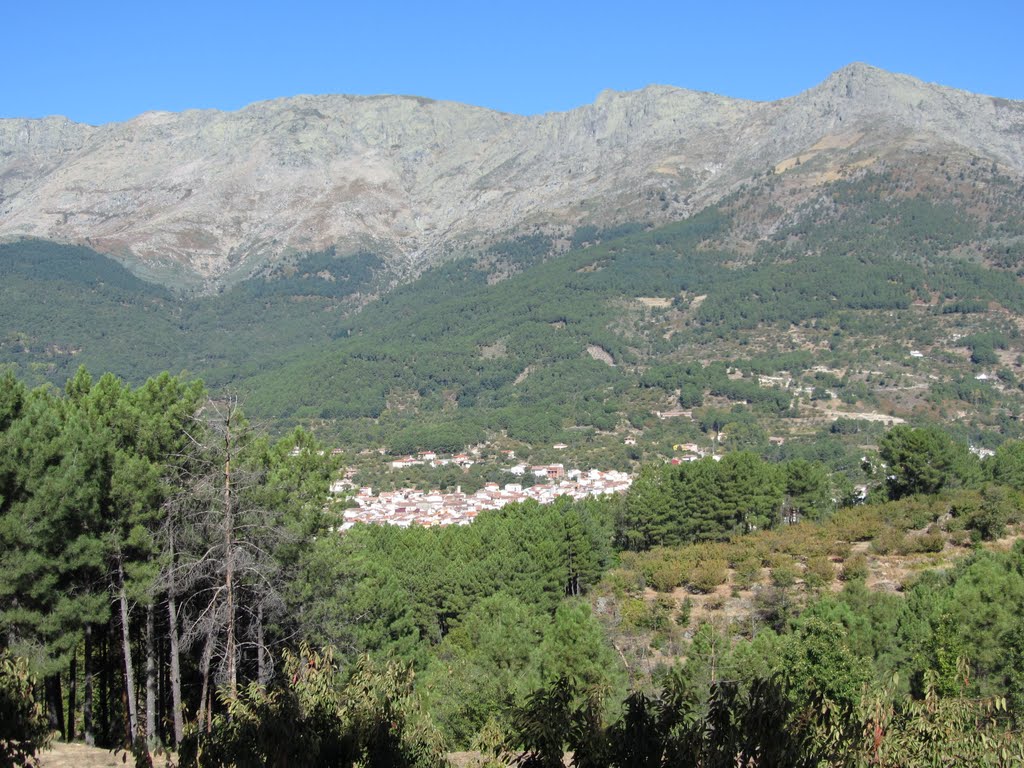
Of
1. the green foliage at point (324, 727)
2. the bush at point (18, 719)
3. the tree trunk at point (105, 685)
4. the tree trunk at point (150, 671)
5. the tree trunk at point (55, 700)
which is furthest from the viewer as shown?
the tree trunk at point (105, 685)

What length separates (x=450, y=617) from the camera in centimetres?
2652

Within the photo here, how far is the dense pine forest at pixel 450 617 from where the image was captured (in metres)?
6.22

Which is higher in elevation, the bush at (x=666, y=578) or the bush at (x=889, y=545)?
the bush at (x=889, y=545)

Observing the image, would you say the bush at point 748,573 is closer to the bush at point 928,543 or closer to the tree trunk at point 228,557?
the bush at point 928,543

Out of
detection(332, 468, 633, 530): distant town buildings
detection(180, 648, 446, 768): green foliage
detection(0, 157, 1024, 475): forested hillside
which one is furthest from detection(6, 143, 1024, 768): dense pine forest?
detection(332, 468, 633, 530): distant town buildings

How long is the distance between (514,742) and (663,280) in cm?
14794

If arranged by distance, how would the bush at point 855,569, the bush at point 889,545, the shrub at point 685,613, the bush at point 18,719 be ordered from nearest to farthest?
the bush at point 18,719, the shrub at point 685,613, the bush at point 855,569, the bush at point 889,545

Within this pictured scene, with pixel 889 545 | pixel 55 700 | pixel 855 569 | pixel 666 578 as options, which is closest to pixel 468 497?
pixel 666 578

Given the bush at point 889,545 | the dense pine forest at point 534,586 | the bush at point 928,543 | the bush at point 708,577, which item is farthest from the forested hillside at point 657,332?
the bush at point 708,577

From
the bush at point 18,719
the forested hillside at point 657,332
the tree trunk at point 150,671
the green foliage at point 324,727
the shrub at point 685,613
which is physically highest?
the forested hillside at point 657,332

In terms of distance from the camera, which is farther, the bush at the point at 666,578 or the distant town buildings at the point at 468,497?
the distant town buildings at the point at 468,497

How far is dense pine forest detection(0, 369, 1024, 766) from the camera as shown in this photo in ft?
20.4

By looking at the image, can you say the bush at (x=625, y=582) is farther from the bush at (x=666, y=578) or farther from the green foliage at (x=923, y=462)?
the green foliage at (x=923, y=462)

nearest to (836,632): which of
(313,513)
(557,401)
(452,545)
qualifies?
(313,513)
